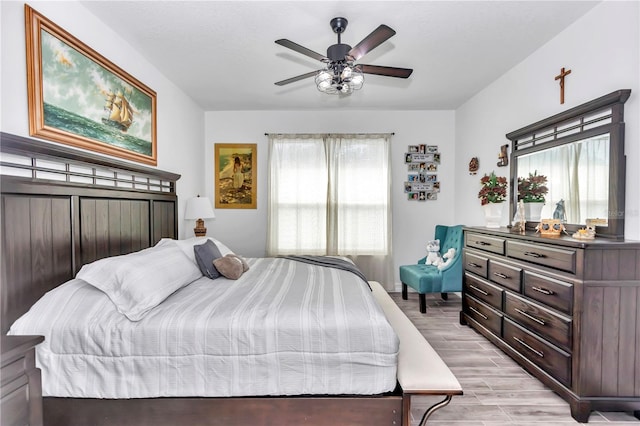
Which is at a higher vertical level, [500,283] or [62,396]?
[500,283]

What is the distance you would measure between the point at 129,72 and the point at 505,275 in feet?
12.0

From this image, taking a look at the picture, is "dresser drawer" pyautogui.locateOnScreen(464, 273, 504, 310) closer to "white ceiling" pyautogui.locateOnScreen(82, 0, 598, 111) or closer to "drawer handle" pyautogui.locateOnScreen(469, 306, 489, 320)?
"drawer handle" pyautogui.locateOnScreen(469, 306, 489, 320)

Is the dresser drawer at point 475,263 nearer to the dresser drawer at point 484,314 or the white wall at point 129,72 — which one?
the dresser drawer at point 484,314

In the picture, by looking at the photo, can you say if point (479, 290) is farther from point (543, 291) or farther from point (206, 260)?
point (206, 260)

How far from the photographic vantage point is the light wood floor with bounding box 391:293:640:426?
188 cm

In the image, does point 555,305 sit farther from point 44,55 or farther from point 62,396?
point 44,55

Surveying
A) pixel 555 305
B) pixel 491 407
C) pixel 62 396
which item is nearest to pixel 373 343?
pixel 491 407

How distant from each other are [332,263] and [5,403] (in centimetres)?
223

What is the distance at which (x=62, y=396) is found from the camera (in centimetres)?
153

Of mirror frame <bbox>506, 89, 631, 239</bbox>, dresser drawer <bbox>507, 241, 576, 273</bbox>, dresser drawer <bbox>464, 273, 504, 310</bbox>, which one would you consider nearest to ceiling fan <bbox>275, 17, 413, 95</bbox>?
mirror frame <bbox>506, 89, 631, 239</bbox>

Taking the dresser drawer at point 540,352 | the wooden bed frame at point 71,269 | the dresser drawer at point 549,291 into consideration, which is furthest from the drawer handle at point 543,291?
the wooden bed frame at point 71,269

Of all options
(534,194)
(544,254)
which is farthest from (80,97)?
(534,194)

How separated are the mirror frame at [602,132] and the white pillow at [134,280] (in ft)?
9.45

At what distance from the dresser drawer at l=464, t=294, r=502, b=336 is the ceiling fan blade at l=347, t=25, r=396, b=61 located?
2.36m
